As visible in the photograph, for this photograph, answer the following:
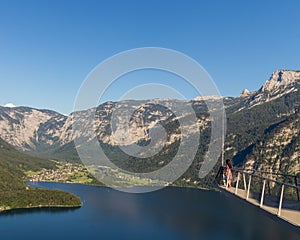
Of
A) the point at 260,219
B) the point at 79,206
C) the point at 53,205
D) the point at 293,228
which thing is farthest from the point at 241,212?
the point at 293,228

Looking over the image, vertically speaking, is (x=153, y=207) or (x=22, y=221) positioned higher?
(x=153, y=207)

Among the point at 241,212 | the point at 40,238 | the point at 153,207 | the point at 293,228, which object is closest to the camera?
the point at 293,228

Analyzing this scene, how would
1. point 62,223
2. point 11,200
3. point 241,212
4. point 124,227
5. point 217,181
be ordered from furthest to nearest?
point 11,200 < point 241,212 < point 62,223 < point 124,227 < point 217,181

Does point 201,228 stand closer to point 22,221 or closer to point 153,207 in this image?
point 153,207

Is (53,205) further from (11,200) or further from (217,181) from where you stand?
(217,181)

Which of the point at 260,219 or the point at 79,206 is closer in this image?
the point at 260,219

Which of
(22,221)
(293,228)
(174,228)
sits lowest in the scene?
(22,221)

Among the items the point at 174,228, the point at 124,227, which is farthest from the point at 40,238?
the point at 174,228
